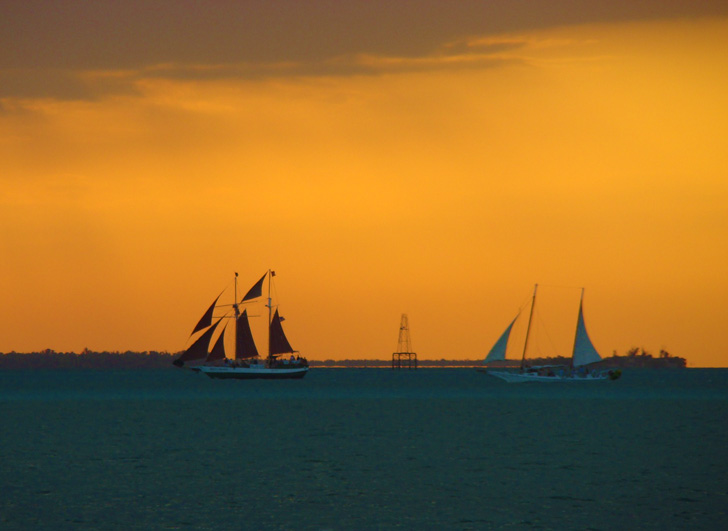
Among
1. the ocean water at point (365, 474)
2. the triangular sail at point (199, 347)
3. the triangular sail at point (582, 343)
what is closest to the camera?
the ocean water at point (365, 474)

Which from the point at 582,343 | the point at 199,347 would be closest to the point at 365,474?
the point at 582,343

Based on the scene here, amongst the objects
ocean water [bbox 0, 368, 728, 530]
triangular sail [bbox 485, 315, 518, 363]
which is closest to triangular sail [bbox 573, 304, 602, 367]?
triangular sail [bbox 485, 315, 518, 363]

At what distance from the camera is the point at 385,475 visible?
46344 millimetres

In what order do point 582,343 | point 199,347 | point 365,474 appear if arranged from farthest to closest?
1. point 199,347
2. point 582,343
3. point 365,474

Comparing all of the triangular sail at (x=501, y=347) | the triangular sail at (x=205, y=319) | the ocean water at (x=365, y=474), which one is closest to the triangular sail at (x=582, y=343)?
the triangular sail at (x=501, y=347)

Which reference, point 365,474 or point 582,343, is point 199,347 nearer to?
point 582,343

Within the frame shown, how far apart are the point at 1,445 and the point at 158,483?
23.7 metres

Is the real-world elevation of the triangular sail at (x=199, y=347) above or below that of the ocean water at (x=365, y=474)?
above

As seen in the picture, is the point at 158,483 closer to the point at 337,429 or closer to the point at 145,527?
the point at 145,527

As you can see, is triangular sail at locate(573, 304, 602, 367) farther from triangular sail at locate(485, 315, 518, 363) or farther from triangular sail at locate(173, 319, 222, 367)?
triangular sail at locate(173, 319, 222, 367)

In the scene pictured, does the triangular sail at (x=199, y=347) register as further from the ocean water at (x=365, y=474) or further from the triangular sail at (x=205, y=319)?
the ocean water at (x=365, y=474)

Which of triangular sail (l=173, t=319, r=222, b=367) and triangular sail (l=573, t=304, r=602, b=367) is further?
triangular sail (l=173, t=319, r=222, b=367)

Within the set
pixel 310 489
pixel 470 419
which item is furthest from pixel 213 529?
pixel 470 419

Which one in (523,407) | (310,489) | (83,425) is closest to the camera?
(310,489)
